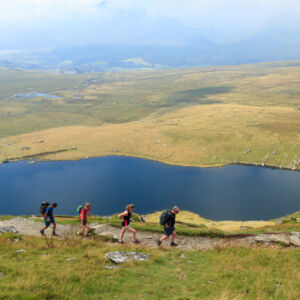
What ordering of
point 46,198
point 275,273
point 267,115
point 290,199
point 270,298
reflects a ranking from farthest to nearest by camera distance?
point 267,115, point 46,198, point 290,199, point 275,273, point 270,298

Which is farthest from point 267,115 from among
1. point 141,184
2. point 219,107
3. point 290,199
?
point 141,184

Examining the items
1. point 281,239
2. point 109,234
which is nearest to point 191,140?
point 281,239

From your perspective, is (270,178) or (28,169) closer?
(270,178)

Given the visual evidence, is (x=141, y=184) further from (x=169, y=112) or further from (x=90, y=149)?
(x=169, y=112)

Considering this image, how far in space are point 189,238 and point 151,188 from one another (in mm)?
54291

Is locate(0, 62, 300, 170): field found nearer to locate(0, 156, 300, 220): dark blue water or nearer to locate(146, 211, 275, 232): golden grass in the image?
locate(0, 156, 300, 220): dark blue water

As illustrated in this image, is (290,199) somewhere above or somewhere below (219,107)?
below

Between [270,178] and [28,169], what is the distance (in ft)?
282

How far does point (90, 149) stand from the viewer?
115 m

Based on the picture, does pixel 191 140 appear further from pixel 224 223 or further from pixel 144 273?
pixel 144 273

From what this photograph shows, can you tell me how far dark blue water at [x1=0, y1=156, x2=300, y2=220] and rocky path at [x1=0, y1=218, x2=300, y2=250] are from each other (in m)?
39.0

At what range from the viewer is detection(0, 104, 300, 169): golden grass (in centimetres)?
9956

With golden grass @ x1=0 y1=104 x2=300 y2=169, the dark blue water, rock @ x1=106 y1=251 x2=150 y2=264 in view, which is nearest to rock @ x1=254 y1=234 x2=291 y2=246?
rock @ x1=106 y1=251 x2=150 y2=264

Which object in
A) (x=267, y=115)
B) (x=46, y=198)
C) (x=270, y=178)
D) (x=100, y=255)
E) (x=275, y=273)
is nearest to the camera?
(x=275, y=273)
